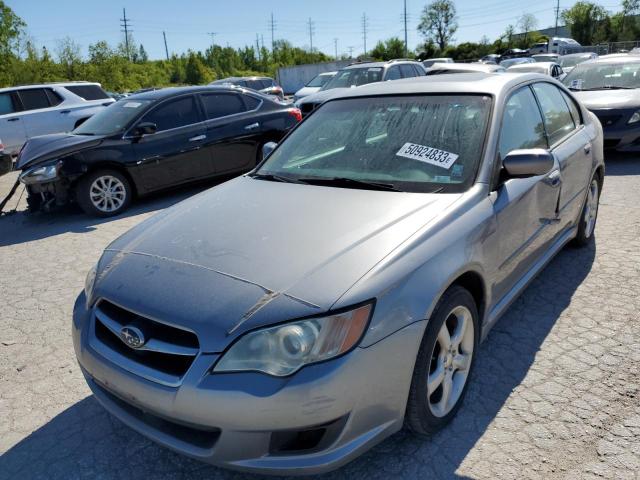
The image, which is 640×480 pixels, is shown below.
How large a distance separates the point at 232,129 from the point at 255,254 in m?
5.82

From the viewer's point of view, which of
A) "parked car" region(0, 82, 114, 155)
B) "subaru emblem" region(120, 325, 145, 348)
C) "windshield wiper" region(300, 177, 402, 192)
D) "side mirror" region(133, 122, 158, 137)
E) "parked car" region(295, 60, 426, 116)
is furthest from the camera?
"parked car" region(295, 60, 426, 116)

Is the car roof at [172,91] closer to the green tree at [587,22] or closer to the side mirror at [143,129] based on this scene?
the side mirror at [143,129]

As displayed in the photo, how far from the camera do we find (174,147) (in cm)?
717

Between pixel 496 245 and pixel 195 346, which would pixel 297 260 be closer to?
pixel 195 346

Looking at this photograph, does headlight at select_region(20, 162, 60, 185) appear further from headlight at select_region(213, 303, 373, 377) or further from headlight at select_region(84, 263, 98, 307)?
headlight at select_region(213, 303, 373, 377)

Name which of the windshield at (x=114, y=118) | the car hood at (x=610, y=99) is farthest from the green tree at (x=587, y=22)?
the windshield at (x=114, y=118)

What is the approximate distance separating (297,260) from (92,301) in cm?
102

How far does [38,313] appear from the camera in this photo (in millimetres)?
4031

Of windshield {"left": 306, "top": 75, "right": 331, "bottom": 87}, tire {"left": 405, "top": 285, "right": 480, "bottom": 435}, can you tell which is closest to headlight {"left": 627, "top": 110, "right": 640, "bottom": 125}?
tire {"left": 405, "top": 285, "right": 480, "bottom": 435}

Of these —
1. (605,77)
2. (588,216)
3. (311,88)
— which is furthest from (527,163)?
(311,88)

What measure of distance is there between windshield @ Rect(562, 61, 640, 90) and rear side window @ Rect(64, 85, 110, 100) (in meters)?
10.7

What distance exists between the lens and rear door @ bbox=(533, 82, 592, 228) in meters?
3.60

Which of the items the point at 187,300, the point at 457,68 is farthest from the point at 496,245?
the point at 457,68

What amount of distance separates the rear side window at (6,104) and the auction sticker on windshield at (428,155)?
1168 centimetres
